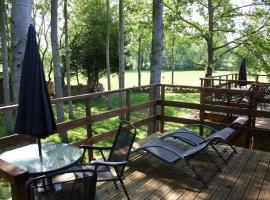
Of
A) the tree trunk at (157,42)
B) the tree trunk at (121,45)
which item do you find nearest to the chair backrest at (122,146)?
the tree trunk at (157,42)

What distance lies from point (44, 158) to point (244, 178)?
9.04ft

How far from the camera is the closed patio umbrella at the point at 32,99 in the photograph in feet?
9.66

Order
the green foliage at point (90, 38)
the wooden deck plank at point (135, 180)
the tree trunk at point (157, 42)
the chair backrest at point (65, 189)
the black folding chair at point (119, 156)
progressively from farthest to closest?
the green foliage at point (90, 38)
the tree trunk at point (157, 42)
the wooden deck plank at point (135, 180)
the black folding chair at point (119, 156)
the chair backrest at point (65, 189)

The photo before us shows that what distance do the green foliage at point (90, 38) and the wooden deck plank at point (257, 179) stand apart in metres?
13.7

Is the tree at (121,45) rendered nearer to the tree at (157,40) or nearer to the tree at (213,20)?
the tree at (213,20)

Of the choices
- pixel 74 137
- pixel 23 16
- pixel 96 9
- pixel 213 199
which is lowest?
pixel 74 137

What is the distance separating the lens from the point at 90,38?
17.3 meters

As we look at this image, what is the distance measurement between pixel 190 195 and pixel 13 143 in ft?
7.73

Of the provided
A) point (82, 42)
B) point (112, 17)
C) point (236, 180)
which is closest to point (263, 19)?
point (112, 17)

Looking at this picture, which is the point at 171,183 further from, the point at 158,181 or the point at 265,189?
the point at 265,189

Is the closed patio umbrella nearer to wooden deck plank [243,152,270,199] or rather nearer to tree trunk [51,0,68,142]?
wooden deck plank [243,152,270,199]

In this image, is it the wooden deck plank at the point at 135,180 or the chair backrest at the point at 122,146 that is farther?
the wooden deck plank at the point at 135,180

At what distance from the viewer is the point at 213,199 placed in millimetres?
3537

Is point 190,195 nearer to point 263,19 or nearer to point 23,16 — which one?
point 23,16
